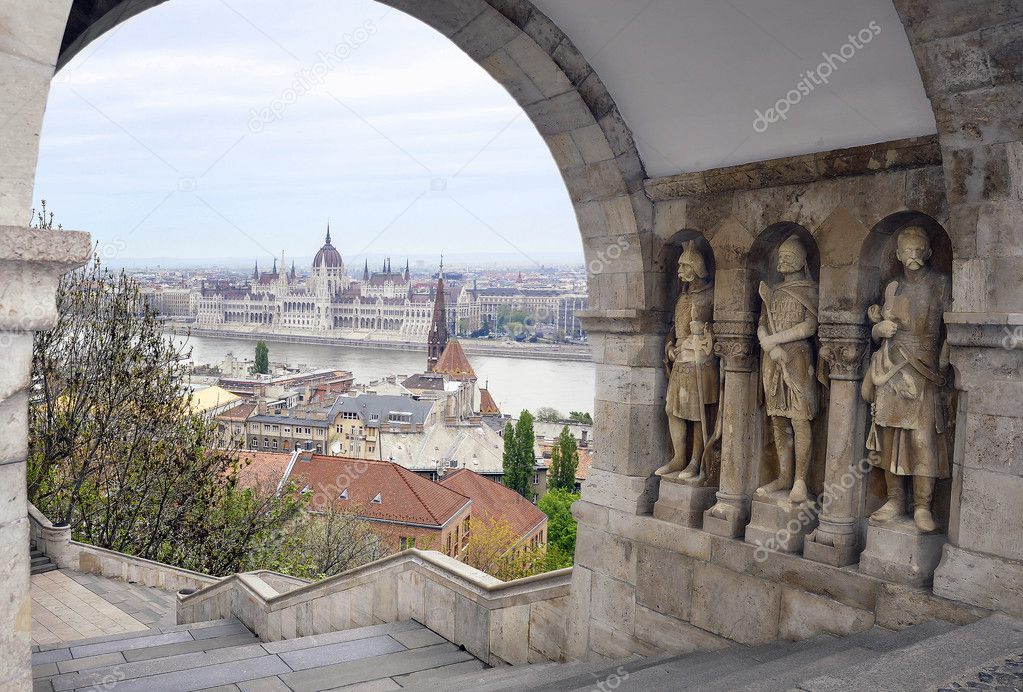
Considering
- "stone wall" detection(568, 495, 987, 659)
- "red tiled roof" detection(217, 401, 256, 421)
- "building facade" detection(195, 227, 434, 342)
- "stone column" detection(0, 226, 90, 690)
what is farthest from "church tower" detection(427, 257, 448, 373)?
"stone column" detection(0, 226, 90, 690)

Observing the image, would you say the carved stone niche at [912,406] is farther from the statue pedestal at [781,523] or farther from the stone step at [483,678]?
the stone step at [483,678]

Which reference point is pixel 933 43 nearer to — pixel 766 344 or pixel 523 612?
pixel 766 344

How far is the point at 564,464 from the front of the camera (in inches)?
1686

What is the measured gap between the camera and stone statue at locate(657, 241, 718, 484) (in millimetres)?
3898

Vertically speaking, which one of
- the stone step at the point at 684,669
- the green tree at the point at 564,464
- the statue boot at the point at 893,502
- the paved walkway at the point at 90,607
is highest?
the statue boot at the point at 893,502

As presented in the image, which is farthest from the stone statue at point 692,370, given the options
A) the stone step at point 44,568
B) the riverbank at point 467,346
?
the riverbank at point 467,346

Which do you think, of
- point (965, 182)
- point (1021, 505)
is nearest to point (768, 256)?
point (965, 182)

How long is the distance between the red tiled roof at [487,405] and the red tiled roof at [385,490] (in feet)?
106

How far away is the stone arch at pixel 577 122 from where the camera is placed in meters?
3.87

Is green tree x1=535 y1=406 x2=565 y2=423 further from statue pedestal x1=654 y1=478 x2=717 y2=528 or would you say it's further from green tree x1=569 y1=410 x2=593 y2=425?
statue pedestal x1=654 y1=478 x2=717 y2=528

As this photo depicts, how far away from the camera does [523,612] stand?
4.51 meters

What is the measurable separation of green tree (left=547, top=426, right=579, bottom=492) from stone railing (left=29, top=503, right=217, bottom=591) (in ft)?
108

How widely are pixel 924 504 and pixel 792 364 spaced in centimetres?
73

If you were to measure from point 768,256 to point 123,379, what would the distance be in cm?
1085
